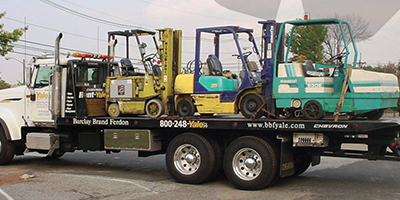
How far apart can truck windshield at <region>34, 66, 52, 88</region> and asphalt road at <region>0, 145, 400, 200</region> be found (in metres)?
2.16

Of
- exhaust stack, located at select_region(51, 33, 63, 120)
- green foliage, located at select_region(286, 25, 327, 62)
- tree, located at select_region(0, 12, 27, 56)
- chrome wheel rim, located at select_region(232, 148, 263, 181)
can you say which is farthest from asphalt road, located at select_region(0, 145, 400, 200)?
tree, located at select_region(0, 12, 27, 56)

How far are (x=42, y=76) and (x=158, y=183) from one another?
4.74 metres

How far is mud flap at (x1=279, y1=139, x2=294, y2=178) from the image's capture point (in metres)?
9.62

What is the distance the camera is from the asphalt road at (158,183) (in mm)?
9242

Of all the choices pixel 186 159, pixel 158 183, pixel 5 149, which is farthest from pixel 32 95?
pixel 186 159

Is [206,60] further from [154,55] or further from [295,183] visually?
[295,183]

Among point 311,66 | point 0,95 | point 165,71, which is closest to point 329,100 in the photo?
point 311,66

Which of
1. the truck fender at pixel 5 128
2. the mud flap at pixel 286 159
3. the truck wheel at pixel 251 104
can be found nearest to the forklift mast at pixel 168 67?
the truck wheel at pixel 251 104

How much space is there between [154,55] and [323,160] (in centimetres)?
565

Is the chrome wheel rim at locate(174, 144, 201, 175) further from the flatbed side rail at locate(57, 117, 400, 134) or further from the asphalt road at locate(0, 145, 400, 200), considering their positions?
the flatbed side rail at locate(57, 117, 400, 134)

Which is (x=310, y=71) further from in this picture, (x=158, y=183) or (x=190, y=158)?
(x=158, y=183)

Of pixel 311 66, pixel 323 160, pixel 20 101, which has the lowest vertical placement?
pixel 323 160

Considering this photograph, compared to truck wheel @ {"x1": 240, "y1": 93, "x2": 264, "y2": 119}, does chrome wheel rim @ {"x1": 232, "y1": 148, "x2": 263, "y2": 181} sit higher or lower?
lower

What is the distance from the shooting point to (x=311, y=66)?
9.84 m
